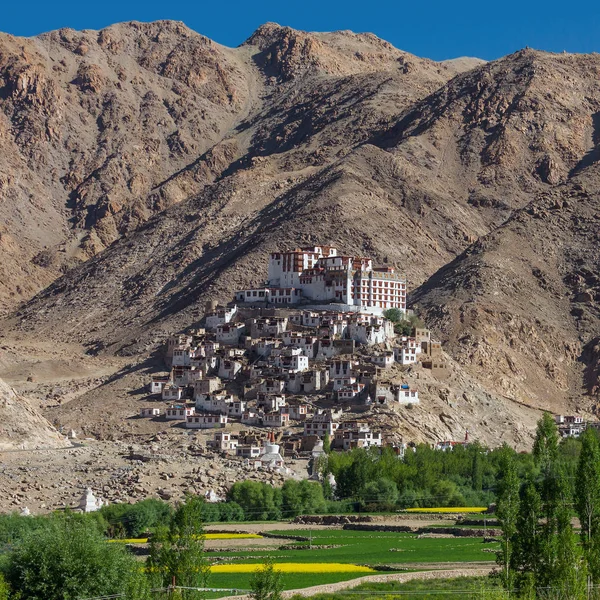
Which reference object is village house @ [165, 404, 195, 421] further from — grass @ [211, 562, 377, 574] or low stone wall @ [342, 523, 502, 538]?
grass @ [211, 562, 377, 574]

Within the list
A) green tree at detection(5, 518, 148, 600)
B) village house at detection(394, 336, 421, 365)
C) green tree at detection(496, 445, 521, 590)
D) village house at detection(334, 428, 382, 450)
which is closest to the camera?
green tree at detection(5, 518, 148, 600)

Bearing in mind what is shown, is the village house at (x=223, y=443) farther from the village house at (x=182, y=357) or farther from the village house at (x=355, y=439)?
the village house at (x=182, y=357)

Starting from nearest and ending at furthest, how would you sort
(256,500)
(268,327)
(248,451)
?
(256,500) → (248,451) → (268,327)

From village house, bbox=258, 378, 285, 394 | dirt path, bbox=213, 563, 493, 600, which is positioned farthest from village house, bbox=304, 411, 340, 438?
dirt path, bbox=213, 563, 493, 600

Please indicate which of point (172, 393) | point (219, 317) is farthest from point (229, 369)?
point (219, 317)

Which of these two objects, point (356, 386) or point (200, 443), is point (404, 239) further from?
point (200, 443)

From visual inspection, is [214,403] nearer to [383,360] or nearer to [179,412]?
[179,412]

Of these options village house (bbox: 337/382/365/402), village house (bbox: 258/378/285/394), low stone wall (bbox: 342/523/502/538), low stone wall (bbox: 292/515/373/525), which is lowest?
low stone wall (bbox: 342/523/502/538)
